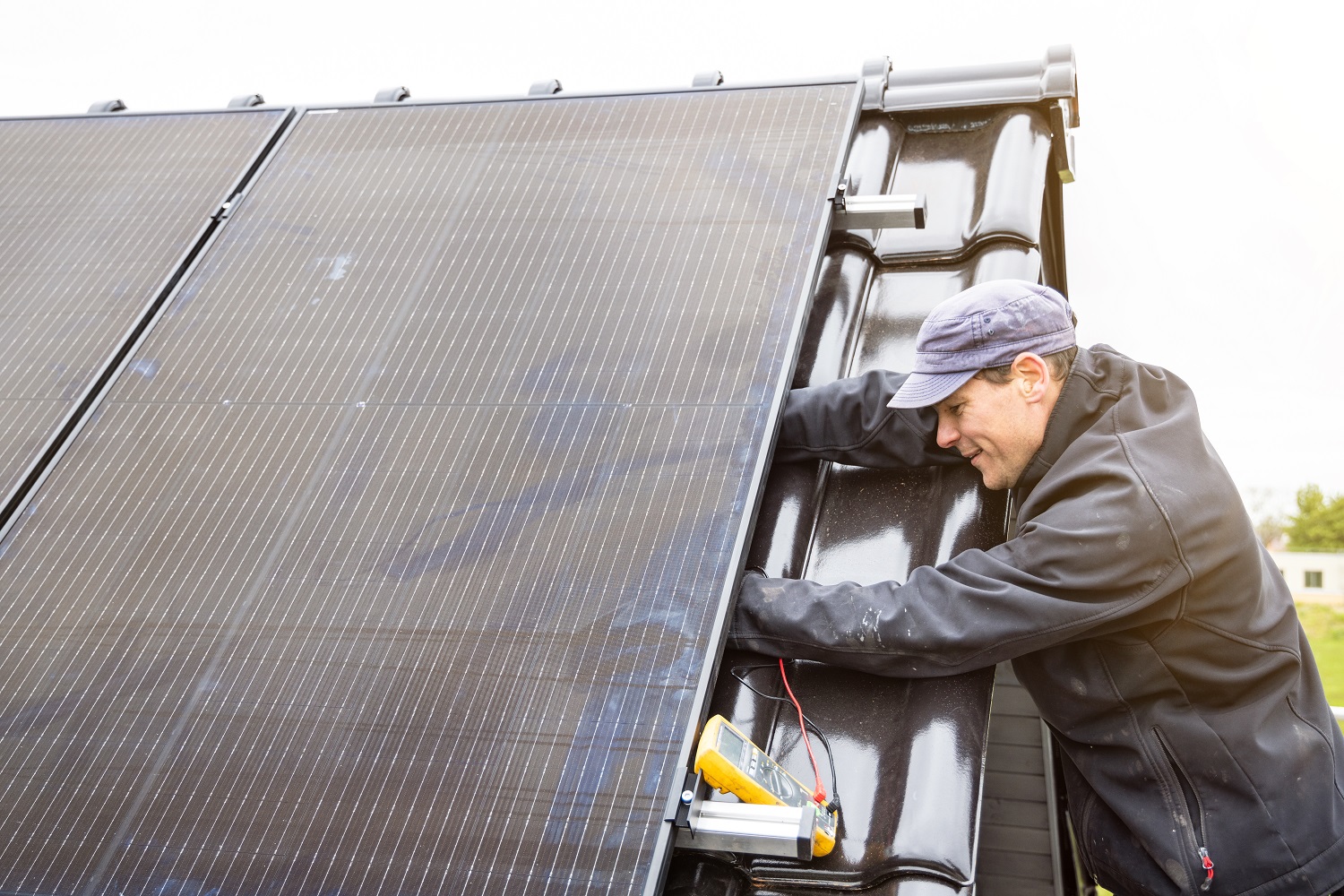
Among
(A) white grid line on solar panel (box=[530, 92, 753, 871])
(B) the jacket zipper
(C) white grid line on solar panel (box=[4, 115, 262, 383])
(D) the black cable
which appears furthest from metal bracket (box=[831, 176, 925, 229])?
(C) white grid line on solar panel (box=[4, 115, 262, 383])

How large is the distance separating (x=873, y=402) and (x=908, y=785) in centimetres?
95

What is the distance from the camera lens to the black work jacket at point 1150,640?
2.04 metres

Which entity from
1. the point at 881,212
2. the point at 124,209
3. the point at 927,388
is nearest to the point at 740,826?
the point at 927,388

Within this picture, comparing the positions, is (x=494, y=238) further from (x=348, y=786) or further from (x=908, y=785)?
(x=908, y=785)

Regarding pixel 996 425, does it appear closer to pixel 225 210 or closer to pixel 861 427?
pixel 861 427

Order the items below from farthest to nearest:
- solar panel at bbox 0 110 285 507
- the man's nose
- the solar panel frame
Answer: solar panel at bbox 0 110 285 507 < the solar panel frame < the man's nose

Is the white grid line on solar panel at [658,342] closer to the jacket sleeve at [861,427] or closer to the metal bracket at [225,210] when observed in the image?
the jacket sleeve at [861,427]

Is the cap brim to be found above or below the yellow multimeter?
above

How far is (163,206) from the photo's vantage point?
3.53m

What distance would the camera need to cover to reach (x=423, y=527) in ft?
7.64

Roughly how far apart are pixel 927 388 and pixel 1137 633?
27.0 inches

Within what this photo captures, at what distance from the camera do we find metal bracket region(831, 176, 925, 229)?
9.91 feet

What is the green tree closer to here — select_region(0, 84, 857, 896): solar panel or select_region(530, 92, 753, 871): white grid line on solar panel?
select_region(0, 84, 857, 896): solar panel

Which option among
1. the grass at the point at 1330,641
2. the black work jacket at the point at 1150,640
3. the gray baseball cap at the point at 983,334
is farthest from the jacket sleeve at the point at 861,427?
the grass at the point at 1330,641
